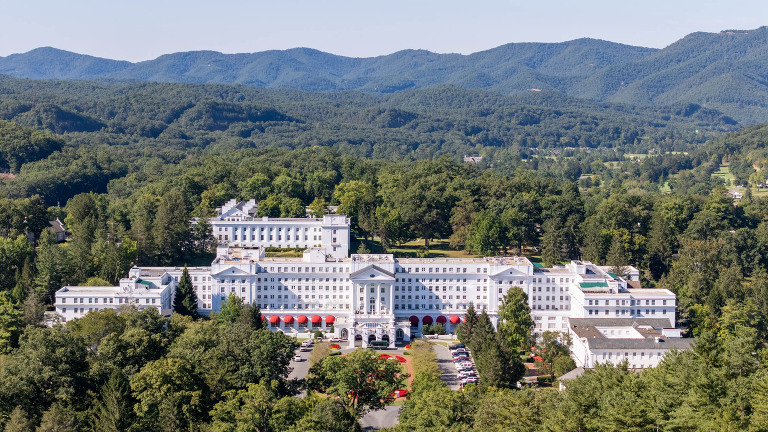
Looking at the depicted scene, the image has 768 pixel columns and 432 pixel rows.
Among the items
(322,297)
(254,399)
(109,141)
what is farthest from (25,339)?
(109,141)

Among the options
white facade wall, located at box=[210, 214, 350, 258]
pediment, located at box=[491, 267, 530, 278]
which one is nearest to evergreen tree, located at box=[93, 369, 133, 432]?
pediment, located at box=[491, 267, 530, 278]

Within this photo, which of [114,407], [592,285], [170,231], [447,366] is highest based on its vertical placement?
[170,231]

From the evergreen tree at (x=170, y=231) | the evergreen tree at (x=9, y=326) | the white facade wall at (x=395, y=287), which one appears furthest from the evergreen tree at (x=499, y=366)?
the evergreen tree at (x=170, y=231)

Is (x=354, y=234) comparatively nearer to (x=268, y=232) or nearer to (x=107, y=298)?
(x=268, y=232)

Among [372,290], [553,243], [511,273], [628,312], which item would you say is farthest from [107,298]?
[553,243]

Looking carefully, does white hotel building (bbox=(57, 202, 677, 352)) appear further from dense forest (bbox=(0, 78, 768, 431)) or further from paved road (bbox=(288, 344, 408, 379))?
dense forest (bbox=(0, 78, 768, 431))

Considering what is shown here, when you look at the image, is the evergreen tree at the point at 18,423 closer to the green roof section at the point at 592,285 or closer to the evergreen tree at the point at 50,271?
the evergreen tree at the point at 50,271
